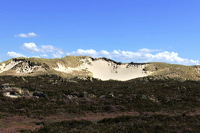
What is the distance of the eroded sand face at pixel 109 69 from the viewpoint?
455 ft

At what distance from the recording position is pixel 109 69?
151 metres

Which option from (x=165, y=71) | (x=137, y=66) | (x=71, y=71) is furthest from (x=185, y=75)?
(x=71, y=71)

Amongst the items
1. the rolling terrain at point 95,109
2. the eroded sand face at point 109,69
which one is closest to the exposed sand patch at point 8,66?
the eroded sand face at point 109,69

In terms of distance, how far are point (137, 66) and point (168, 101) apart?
117046 mm

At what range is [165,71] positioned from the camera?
440 ft

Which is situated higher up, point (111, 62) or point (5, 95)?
point (111, 62)

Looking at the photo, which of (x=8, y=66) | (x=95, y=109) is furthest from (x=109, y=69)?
(x=95, y=109)

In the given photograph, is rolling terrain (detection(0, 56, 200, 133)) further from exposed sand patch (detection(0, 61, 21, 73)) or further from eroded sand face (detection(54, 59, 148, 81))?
exposed sand patch (detection(0, 61, 21, 73))

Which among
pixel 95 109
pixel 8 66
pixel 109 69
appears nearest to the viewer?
pixel 95 109

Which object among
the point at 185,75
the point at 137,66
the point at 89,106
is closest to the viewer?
the point at 89,106

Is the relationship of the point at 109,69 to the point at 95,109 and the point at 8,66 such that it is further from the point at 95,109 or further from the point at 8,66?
the point at 95,109

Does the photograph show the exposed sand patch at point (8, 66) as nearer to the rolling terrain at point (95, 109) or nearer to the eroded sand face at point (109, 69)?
the eroded sand face at point (109, 69)

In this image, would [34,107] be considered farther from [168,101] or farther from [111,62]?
[111,62]

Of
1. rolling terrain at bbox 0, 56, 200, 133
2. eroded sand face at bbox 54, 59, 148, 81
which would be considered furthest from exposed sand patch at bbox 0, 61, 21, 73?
rolling terrain at bbox 0, 56, 200, 133
